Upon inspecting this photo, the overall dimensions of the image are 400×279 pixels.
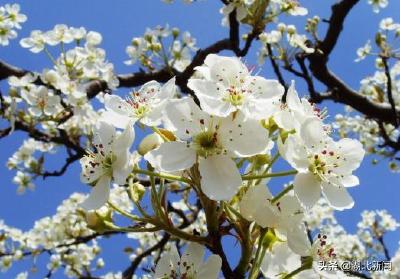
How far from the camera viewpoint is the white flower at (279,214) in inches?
56.3

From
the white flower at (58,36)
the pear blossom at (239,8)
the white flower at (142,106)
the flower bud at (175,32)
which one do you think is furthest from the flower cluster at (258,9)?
the white flower at (142,106)

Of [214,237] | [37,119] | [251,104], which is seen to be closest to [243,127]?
[251,104]

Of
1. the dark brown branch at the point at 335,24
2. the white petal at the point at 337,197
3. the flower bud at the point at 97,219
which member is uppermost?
the dark brown branch at the point at 335,24

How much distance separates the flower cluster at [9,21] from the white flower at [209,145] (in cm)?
362

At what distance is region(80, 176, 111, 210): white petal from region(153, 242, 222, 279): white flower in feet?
0.97

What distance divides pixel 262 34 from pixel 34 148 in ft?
11.7

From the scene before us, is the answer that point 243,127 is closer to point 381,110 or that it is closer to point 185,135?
point 185,135

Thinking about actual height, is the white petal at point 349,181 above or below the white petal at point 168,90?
below

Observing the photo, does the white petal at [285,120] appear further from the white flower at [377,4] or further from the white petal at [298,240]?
the white flower at [377,4]

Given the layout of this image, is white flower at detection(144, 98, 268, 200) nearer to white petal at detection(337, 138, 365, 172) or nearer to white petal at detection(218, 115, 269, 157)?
white petal at detection(218, 115, 269, 157)

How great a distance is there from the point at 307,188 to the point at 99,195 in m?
0.64

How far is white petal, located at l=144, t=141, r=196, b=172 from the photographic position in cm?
143

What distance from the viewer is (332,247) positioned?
1640 mm

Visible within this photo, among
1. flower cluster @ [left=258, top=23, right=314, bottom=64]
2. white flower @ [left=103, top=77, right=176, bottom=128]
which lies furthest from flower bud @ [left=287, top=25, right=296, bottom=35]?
white flower @ [left=103, top=77, right=176, bottom=128]
